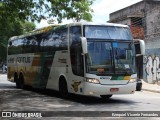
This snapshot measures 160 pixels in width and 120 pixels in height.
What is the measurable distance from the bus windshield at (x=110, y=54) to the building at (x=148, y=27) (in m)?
14.2

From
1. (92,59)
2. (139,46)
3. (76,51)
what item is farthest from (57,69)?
(139,46)

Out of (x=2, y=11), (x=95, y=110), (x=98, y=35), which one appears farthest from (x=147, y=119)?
(x=2, y=11)

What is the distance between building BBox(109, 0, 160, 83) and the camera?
30906mm

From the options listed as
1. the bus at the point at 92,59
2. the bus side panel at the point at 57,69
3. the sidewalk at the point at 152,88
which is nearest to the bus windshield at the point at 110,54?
the bus at the point at 92,59

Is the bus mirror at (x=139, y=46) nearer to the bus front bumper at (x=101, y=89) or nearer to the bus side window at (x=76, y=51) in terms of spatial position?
the bus front bumper at (x=101, y=89)

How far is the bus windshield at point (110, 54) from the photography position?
15.8m

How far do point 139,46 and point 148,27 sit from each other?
18316 mm

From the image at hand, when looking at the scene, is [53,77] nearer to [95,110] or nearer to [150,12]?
[95,110]

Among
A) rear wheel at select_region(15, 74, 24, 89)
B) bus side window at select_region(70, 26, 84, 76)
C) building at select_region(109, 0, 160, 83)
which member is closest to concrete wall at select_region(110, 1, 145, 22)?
building at select_region(109, 0, 160, 83)

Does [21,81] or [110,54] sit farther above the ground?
[110,54]

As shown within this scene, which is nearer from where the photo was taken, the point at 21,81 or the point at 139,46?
the point at 139,46

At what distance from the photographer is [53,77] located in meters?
19.4

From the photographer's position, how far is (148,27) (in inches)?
1371

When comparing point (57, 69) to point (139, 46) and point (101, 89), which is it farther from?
point (139, 46)
